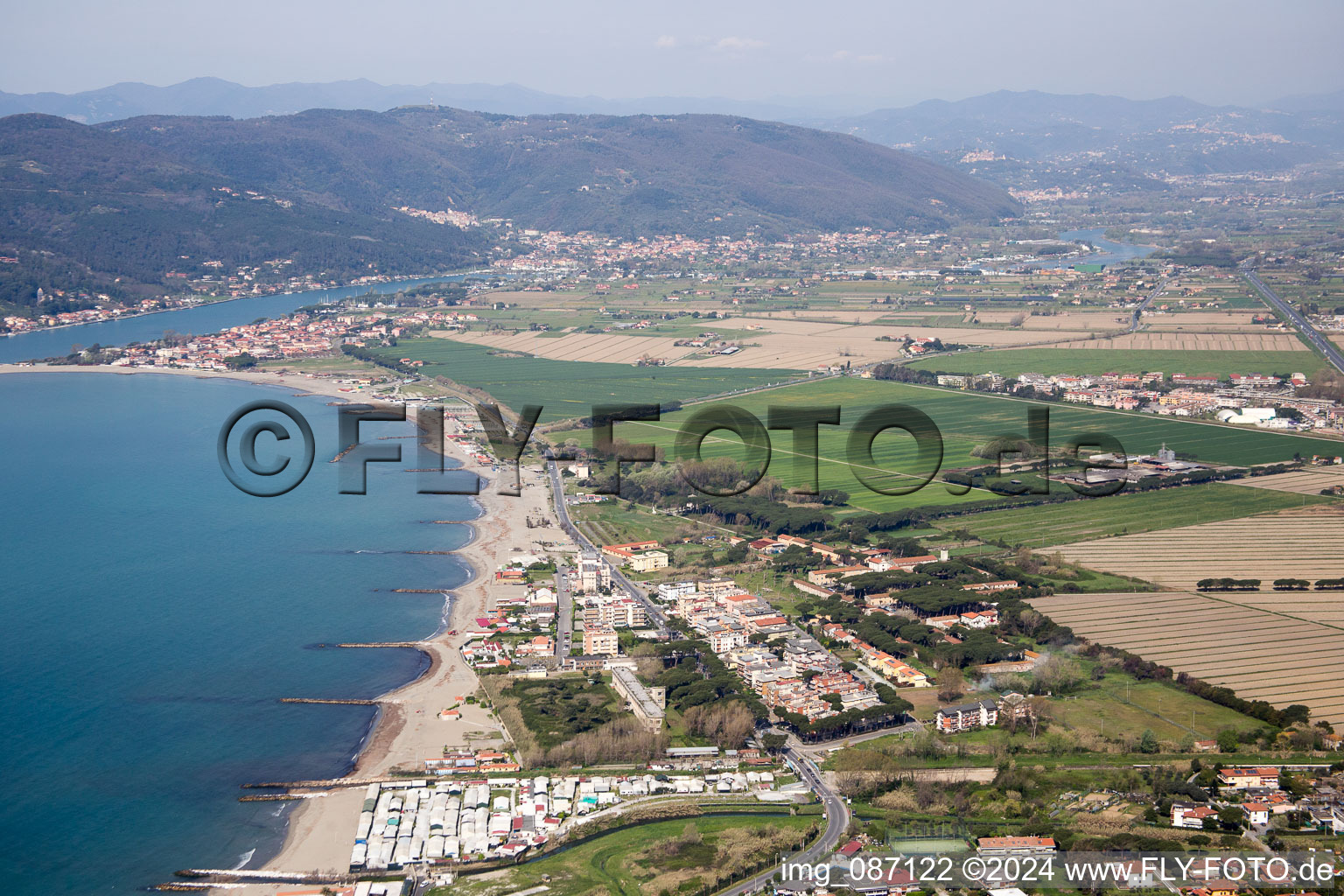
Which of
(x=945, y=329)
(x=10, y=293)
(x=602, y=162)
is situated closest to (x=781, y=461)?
(x=945, y=329)

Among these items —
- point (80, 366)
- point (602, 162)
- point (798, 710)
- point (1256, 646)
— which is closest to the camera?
point (798, 710)

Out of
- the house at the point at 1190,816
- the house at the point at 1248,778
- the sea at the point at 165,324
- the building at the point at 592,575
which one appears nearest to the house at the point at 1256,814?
the house at the point at 1190,816

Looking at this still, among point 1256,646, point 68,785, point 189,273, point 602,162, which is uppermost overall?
point 602,162

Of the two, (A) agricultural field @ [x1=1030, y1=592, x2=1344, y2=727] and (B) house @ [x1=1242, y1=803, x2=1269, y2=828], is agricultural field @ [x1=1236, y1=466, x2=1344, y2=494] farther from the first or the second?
(B) house @ [x1=1242, y1=803, x2=1269, y2=828]

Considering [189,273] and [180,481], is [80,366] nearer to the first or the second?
[180,481]

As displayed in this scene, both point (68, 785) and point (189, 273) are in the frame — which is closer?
point (68, 785)

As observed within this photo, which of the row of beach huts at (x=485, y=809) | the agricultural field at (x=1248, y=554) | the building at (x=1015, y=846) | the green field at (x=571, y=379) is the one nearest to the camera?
the building at (x=1015, y=846)

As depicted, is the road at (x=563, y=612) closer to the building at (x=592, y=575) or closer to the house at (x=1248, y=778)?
the building at (x=592, y=575)
